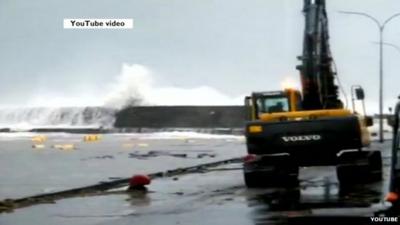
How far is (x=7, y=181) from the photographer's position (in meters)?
21.5

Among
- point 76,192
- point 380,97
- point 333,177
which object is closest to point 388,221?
point 76,192

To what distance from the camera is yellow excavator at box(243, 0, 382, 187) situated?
61.8ft

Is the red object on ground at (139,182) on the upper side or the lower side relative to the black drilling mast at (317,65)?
lower

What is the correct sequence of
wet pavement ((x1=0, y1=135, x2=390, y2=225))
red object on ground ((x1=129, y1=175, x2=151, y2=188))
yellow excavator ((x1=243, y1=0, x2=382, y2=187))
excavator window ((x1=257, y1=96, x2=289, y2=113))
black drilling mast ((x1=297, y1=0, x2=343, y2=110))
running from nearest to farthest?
wet pavement ((x1=0, y1=135, x2=390, y2=225)) < yellow excavator ((x1=243, y1=0, x2=382, y2=187)) < red object on ground ((x1=129, y1=175, x2=151, y2=188)) < excavator window ((x1=257, y1=96, x2=289, y2=113)) < black drilling mast ((x1=297, y1=0, x2=343, y2=110))

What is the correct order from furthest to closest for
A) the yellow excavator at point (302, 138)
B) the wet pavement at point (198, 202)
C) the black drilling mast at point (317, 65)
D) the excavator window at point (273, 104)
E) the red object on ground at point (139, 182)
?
the black drilling mast at point (317, 65)
the excavator window at point (273, 104)
the red object on ground at point (139, 182)
the yellow excavator at point (302, 138)
the wet pavement at point (198, 202)

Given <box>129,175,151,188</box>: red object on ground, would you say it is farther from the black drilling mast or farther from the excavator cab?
the black drilling mast

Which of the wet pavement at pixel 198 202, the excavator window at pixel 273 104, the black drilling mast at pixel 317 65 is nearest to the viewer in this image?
the wet pavement at pixel 198 202

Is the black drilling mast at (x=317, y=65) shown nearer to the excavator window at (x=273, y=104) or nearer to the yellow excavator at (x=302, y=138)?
the yellow excavator at (x=302, y=138)

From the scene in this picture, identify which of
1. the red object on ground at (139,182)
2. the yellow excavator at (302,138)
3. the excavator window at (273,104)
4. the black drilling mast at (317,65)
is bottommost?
the red object on ground at (139,182)

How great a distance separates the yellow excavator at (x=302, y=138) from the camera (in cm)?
1884

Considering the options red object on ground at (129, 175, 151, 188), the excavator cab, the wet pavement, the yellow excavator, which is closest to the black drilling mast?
the yellow excavator

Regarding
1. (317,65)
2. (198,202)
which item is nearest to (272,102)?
(317,65)

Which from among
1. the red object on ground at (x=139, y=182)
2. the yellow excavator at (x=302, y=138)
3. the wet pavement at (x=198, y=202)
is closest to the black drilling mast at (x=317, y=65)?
the yellow excavator at (x=302, y=138)

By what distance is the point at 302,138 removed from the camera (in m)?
19.0
